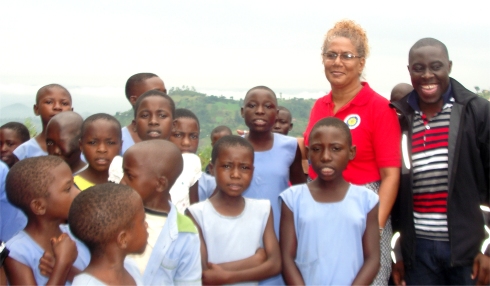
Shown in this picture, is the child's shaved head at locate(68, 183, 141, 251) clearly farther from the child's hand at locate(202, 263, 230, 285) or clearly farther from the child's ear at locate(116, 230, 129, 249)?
the child's hand at locate(202, 263, 230, 285)

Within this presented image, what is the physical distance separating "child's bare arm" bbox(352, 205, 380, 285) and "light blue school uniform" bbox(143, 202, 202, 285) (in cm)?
98

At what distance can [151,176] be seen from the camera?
278 cm

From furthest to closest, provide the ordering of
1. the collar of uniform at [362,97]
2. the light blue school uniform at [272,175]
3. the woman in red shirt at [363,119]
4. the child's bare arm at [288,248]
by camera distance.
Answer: the light blue school uniform at [272,175], the collar of uniform at [362,97], the woman in red shirt at [363,119], the child's bare arm at [288,248]

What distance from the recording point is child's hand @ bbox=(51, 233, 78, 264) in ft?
8.04

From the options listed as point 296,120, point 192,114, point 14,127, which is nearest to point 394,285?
point 192,114

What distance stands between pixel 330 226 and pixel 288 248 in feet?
0.93

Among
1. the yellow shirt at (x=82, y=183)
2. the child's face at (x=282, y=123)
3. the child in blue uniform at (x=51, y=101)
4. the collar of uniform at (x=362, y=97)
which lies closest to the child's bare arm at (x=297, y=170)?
the collar of uniform at (x=362, y=97)

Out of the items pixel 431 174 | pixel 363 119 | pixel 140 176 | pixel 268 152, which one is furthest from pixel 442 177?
pixel 140 176

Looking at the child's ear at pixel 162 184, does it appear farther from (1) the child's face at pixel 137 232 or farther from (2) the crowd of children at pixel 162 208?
(1) the child's face at pixel 137 232

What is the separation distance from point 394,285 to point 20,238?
239cm

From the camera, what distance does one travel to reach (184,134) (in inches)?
170

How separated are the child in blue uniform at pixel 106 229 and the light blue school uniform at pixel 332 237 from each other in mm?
1125

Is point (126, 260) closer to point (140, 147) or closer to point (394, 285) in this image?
point (140, 147)

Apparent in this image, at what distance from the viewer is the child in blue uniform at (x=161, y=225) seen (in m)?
2.52
